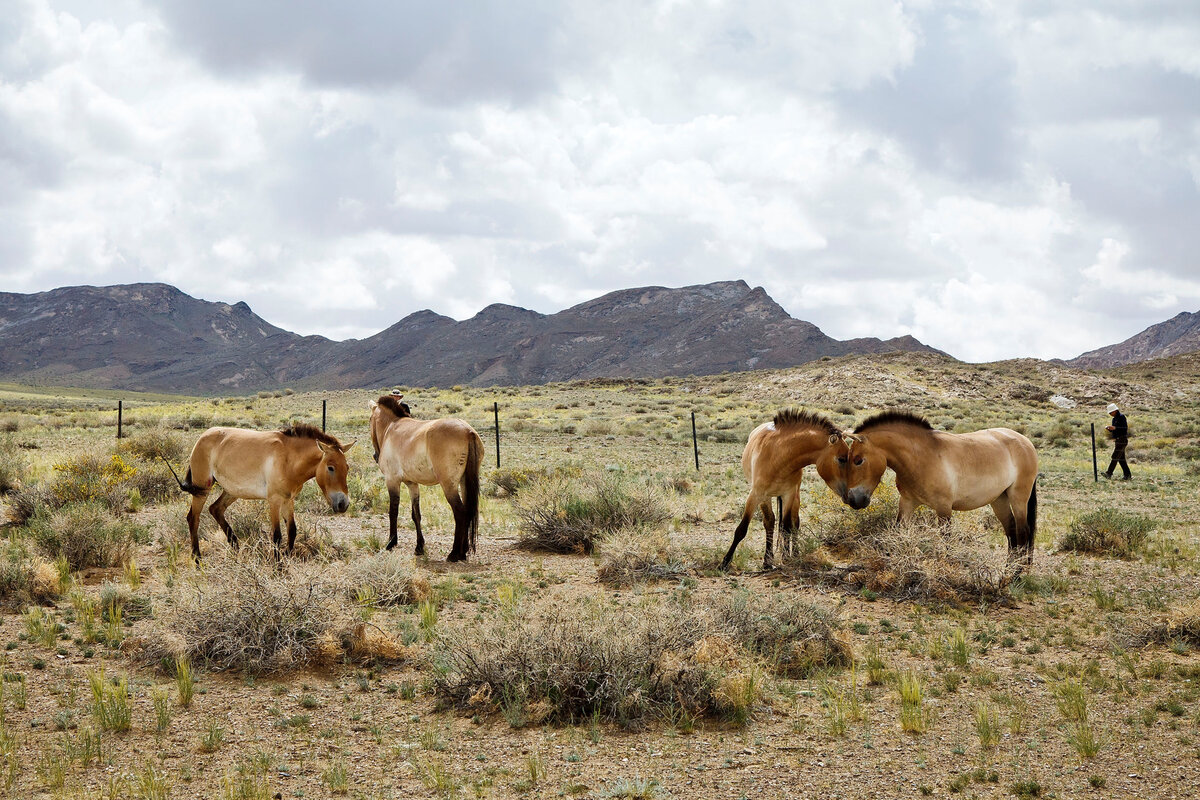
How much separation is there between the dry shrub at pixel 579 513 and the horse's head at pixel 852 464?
Result: 317 centimetres

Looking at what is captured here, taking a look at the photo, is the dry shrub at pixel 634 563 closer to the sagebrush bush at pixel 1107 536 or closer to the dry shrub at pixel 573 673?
the dry shrub at pixel 573 673

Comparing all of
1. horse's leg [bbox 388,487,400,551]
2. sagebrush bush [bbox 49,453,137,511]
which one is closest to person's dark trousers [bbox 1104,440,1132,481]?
horse's leg [bbox 388,487,400,551]

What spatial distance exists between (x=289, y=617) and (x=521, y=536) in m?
5.73

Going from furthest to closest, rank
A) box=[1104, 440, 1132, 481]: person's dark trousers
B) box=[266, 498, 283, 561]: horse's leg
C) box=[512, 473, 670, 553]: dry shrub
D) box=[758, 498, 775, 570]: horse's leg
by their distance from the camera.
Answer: box=[1104, 440, 1132, 481]: person's dark trousers → box=[512, 473, 670, 553]: dry shrub → box=[758, 498, 775, 570]: horse's leg → box=[266, 498, 283, 561]: horse's leg

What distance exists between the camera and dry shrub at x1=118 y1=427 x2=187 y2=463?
19.1 m

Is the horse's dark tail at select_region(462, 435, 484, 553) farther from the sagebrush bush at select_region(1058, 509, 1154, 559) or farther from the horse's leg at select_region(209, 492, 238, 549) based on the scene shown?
the sagebrush bush at select_region(1058, 509, 1154, 559)

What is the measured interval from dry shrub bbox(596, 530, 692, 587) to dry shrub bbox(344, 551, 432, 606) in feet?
7.17

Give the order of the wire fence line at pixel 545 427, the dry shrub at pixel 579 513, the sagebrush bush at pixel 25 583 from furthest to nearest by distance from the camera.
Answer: the wire fence line at pixel 545 427 < the dry shrub at pixel 579 513 < the sagebrush bush at pixel 25 583

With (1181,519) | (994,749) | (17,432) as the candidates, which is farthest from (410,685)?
(17,432)

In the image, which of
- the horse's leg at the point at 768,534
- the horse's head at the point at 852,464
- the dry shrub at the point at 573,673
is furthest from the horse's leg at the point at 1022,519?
the dry shrub at the point at 573,673

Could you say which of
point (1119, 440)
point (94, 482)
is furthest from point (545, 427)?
point (94, 482)

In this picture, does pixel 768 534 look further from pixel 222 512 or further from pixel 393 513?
pixel 222 512

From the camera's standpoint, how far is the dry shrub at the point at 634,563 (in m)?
9.47

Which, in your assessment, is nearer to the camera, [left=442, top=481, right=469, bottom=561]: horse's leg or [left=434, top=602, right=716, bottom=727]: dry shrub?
[left=434, top=602, right=716, bottom=727]: dry shrub
